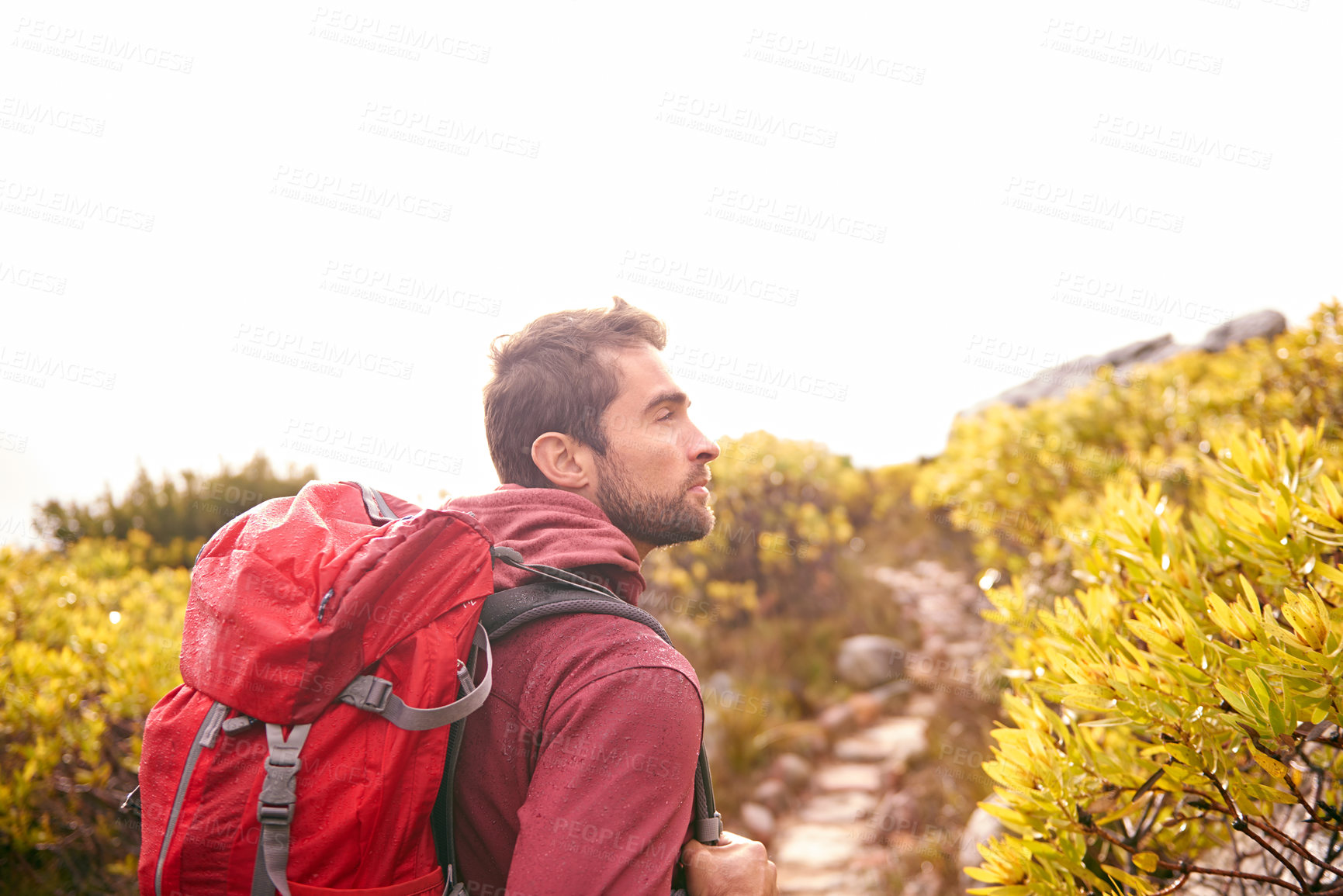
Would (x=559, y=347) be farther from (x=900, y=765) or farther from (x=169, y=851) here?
(x=900, y=765)

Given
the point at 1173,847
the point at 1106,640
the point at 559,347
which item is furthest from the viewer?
the point at 1173,847

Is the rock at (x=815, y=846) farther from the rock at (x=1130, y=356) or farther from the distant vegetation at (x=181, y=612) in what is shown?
the rock at (x=1130, y=356)

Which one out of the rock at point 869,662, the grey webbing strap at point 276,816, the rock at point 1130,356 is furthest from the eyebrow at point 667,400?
A: the rock at point 1130,356

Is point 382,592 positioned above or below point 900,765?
above

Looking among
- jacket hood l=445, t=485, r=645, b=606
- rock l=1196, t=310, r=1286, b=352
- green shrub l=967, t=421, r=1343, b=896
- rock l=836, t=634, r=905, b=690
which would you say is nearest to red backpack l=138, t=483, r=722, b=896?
jacket hood l=445, t=485, r=645, b=606

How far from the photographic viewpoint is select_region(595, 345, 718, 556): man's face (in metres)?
1.84

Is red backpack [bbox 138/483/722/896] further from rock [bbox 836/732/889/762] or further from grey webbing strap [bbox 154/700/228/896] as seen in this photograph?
rock [bbox 836/732/889/762]

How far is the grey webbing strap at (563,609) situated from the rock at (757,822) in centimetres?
381

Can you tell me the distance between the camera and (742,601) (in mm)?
Answer: 7184

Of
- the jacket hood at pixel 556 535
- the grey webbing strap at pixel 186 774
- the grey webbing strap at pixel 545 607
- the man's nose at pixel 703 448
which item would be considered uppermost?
the man's nose at pixel 703 448

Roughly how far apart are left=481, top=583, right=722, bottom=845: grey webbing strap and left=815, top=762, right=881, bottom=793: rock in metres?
4.48

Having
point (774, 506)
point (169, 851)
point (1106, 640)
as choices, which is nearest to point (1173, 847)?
point (1106, 640)

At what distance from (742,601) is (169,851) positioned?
6.26 metres

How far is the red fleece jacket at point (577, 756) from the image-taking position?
3.92 ft
